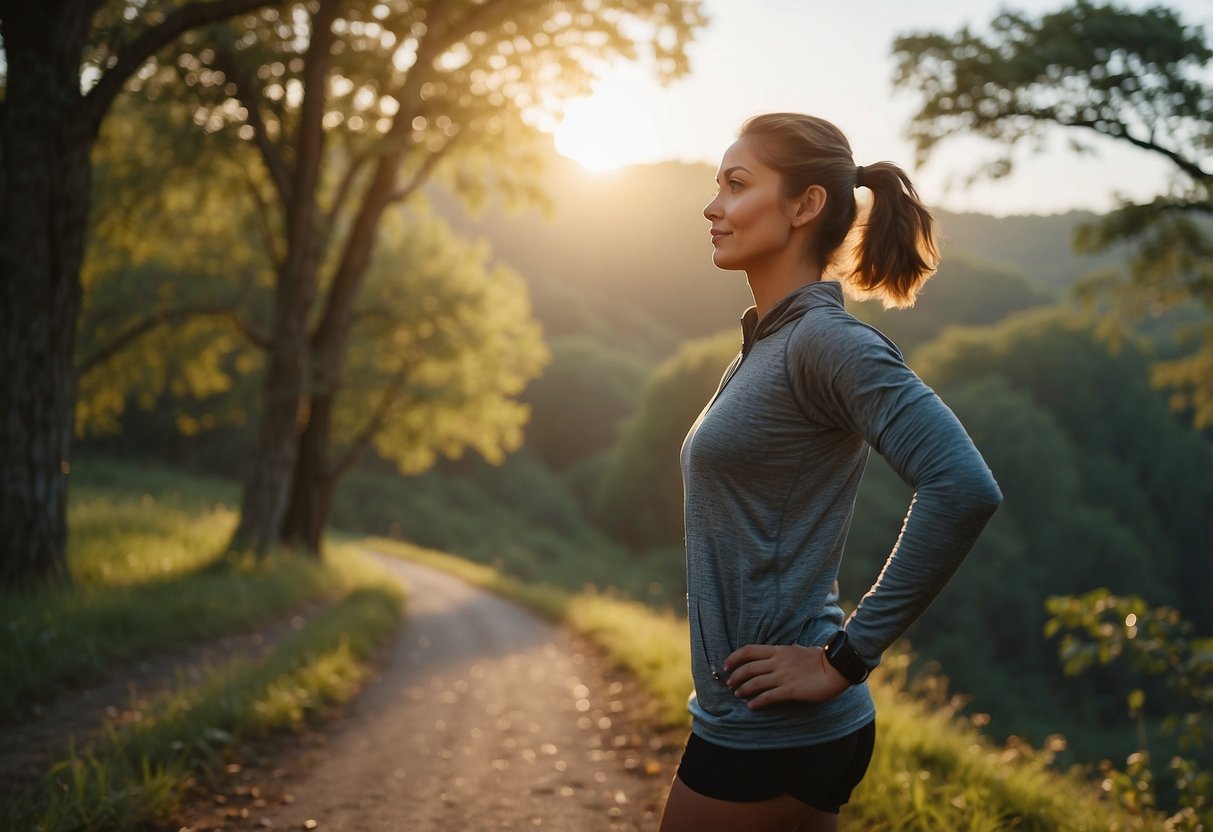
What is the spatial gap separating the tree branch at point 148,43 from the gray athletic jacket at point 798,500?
6903 millimetres

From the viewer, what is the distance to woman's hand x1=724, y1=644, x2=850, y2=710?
1692mm

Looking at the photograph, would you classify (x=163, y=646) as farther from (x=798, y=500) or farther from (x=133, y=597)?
(x=798, y=500)

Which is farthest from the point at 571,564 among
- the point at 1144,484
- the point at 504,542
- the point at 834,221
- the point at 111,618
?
the point at 834,221

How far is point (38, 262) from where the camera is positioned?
7.29 meters

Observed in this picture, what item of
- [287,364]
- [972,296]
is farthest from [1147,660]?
[972,296]

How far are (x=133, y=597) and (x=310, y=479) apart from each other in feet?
28.6

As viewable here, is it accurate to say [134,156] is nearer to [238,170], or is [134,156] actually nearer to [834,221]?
[238,170]

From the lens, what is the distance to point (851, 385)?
5.40 feet

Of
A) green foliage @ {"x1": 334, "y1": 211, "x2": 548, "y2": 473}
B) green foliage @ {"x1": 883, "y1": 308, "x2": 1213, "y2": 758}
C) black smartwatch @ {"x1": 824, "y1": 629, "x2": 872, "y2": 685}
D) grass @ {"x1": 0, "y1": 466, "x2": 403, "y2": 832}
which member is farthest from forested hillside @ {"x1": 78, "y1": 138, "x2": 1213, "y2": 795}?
grass @ {"x1": 0, "y1": 466, "x2": 403, "y2": 832}

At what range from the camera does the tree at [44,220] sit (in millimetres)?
7031

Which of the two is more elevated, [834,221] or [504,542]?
[834,221]

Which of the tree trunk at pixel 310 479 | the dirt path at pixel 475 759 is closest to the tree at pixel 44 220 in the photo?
the dirt path at pixel 475 759

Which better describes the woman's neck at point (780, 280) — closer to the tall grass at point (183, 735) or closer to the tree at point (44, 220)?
the tall grass at point (183, 735)

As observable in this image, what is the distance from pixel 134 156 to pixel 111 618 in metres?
9.63
